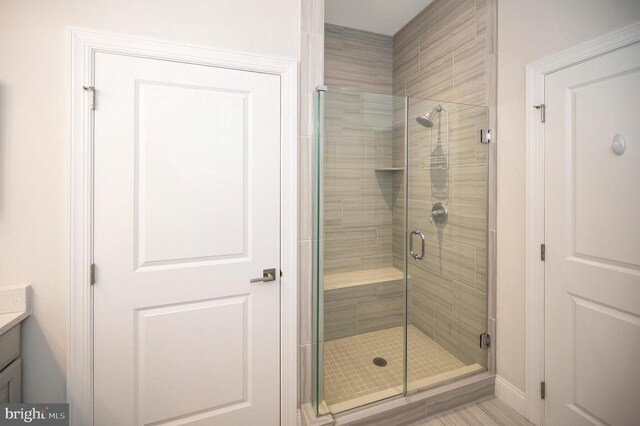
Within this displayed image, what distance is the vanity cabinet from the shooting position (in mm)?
1084

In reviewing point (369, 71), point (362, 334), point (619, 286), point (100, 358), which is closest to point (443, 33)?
point (369, 71)

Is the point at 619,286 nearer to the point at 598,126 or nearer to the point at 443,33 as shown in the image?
the point at 598,126

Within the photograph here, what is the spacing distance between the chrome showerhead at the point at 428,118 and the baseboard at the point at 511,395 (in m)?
1.74

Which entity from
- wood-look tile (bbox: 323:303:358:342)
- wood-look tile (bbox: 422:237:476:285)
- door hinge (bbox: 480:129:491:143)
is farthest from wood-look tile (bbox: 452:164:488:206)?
wood-look tile (bbox: 323:303:358:342)

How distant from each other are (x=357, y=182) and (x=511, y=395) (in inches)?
65.7

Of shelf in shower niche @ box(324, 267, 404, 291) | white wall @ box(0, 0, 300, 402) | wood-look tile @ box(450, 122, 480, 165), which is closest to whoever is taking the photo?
white wall @ box(0, 0, 300, 402)

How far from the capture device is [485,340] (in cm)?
193

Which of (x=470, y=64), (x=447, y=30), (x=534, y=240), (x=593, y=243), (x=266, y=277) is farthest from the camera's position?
(x=447, y=30)

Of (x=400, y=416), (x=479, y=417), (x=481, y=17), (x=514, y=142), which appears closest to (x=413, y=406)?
(x=400, y=416)

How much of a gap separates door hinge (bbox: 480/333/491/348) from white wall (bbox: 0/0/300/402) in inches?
92.9

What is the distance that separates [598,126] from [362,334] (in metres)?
1.62

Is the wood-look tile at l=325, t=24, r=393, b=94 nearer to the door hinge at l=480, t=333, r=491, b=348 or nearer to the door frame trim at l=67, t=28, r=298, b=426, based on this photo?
the door frame trim at l=67, t=28, r=298, b=426

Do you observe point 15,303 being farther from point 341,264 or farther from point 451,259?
point 451,259

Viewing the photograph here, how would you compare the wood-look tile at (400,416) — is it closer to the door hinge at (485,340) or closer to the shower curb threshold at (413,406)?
the shower curb threshold at (413,406)
